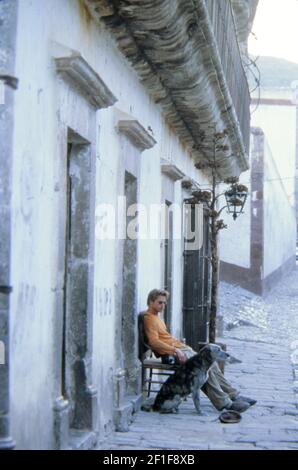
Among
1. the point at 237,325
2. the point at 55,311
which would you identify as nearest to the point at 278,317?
the point at 237,325

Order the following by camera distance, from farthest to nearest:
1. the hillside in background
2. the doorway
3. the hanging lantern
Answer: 1. the hillside in background
2. the doorway
3. the hanging lantern

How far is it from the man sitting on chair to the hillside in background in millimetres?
38595

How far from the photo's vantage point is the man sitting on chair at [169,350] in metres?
8.48

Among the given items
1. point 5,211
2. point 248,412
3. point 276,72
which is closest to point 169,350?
point 248,412

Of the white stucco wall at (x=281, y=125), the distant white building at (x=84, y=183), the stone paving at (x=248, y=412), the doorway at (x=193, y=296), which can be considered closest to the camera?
the distant white building at (x=84, y=183)

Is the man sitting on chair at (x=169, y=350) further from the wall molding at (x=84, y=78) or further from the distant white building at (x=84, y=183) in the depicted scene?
the wall molding at (x=84, y=78)

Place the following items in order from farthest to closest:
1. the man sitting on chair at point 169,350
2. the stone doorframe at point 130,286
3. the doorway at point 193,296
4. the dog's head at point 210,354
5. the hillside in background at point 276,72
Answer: the hillside in background at point 276,72, the doorway at point 193,296, the man sitting on chair at point 169,350, the dog's head at point 210,354, the stone doorframe at point 130,286

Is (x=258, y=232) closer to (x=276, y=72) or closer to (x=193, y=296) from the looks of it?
(x=193, y=296)

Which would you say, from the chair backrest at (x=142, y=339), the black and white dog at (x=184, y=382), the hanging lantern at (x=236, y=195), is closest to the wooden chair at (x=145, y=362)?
the chair backrest at (x=142, y=339)

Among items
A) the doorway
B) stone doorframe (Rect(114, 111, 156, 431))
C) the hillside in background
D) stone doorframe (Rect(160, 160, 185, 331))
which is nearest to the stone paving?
stone doorframe (Rect(114, 111, 156, 431))

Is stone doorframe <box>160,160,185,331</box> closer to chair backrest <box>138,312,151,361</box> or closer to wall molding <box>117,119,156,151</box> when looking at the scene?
chair backrest <box>138,312,151,361</box>

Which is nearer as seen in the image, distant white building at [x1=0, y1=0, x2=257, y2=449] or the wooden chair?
distant white building at [x1=0, y1=0, x2=257, y2=449]

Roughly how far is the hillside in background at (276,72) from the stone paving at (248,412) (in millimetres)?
30803

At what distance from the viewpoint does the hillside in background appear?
48.5m
